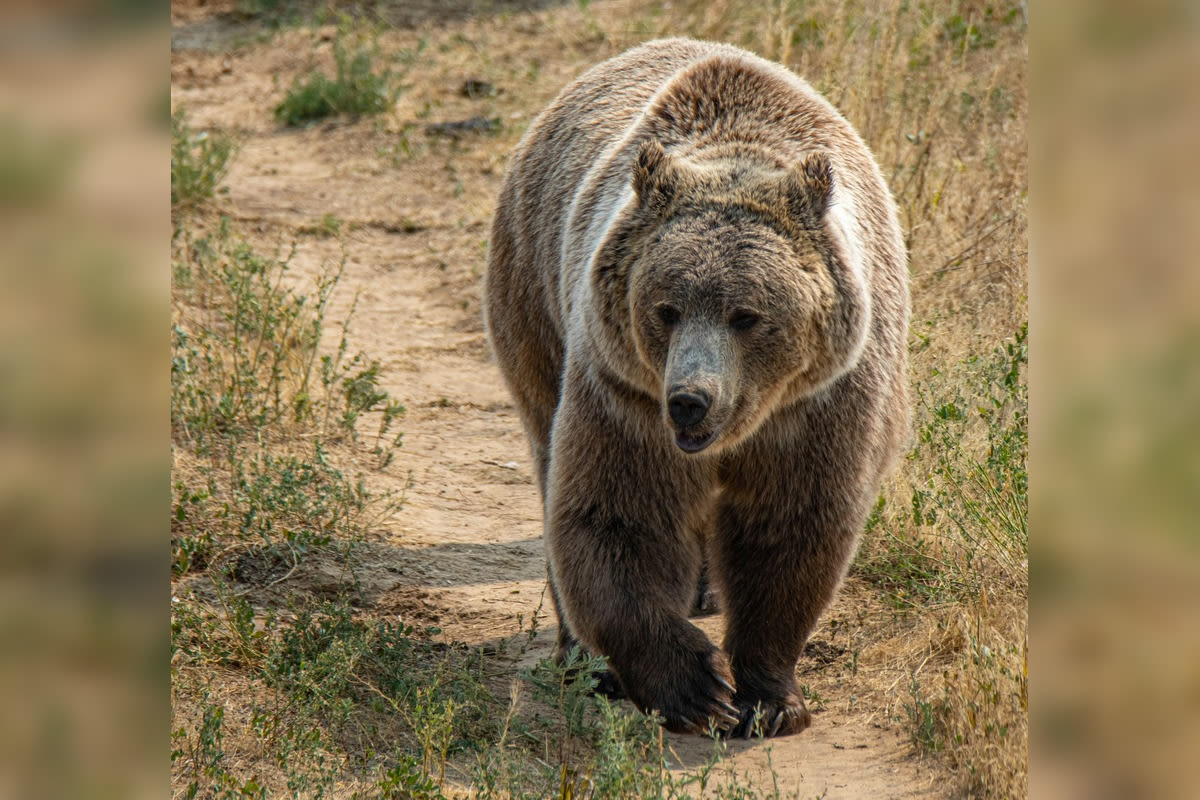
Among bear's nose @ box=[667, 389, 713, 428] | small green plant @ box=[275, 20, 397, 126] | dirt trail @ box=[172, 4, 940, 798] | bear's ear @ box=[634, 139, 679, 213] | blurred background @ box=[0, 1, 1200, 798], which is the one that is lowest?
dirt trail @ box=[172, 4, 940, 798]

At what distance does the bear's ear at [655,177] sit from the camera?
3906mm

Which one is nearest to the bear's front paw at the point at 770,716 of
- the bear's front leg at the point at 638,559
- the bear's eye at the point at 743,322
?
the bear's front leg at the point at 638,559

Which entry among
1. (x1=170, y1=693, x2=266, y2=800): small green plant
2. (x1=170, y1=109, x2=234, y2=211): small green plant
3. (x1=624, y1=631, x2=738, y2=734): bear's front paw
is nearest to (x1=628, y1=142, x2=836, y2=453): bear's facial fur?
(x1=624, y1=631, x2=738, y2=734): bear's front paw

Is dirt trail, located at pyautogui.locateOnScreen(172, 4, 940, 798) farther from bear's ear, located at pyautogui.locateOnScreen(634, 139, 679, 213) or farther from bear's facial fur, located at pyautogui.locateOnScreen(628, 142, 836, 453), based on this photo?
bear's ear, located at pyautogui.locateOnScreen(634, 139, 679, 213)

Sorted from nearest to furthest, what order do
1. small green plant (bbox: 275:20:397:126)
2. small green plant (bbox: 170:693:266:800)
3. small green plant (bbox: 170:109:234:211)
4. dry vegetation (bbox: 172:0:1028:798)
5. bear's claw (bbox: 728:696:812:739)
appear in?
small green plant (bbox: 170:693:266:800) → dry vegetation (bbox: 172:0:1028:798) → bear's claw (bbox: 728:696:812:739) → small green plant (bbox: 170:109:234:211) → small green plant (bbox: 275:20:397:126)

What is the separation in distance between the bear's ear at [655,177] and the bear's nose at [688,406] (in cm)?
73

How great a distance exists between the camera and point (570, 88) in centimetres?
574

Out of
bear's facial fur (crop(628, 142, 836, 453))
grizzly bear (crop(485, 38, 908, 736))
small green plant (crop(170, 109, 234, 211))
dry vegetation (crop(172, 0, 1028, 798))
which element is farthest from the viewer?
small green plant (crop(170, 109, 234, 211))

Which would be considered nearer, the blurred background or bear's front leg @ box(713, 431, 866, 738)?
the blurred background

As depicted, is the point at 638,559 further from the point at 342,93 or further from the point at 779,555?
the point at 342,93

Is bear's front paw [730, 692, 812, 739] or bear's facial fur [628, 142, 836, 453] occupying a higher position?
bear's facial fur [628, 142, 836, 453]

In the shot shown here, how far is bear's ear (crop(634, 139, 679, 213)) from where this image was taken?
3906 mm
